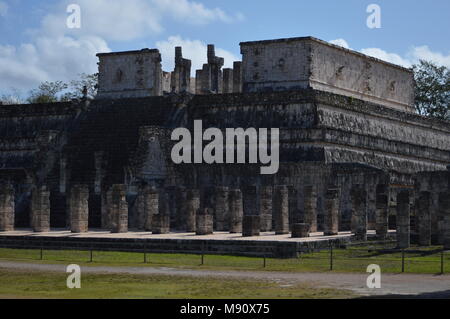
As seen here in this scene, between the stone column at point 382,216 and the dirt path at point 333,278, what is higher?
the stone column at point 382,216

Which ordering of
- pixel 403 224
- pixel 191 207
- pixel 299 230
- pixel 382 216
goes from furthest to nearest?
pixel 191 207
pixel 382 216
pixel 299 230
pixel 403 224

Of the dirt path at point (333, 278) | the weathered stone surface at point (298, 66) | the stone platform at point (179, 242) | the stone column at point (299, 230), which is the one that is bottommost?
the dirt path at point (333, 278)

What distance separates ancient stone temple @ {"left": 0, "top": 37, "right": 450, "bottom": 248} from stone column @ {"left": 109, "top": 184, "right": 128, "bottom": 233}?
0.04m

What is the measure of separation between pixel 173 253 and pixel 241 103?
12.9 metres

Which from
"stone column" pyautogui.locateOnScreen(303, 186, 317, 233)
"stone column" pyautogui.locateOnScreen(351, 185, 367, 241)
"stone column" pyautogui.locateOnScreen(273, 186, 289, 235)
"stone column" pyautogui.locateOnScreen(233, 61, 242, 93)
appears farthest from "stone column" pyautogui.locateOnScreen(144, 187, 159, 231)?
"stone column" pyautogui.locateOnScreen(233, 61, 242, 93)

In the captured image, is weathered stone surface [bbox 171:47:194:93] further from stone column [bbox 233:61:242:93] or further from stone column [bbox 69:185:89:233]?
stone column [bbox 69:185:89:233]

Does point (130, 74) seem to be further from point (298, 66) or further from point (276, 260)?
point (276, 260)

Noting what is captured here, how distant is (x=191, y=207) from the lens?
38.7 m

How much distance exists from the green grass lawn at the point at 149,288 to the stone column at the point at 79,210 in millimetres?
12746

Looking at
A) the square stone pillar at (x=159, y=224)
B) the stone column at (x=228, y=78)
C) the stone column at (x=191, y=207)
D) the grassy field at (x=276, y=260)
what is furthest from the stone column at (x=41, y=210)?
the stone column at (x=228, y=78)

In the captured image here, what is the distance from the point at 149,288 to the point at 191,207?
1661cm

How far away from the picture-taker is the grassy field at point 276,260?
27.5 m

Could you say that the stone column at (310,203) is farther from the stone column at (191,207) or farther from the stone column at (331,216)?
the stone column at (191,207)

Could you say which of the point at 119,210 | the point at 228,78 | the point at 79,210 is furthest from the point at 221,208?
the point at 228,78
